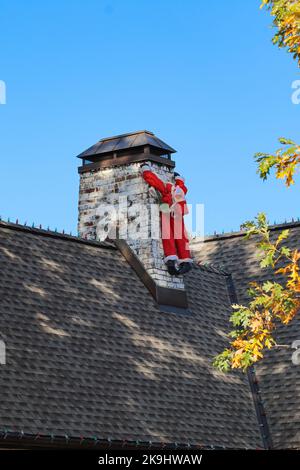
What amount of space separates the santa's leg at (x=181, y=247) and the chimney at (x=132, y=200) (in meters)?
0.29

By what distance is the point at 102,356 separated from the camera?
1817cm

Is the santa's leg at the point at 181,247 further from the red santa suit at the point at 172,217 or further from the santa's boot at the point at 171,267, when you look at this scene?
the santa's boot at the point at 171,267

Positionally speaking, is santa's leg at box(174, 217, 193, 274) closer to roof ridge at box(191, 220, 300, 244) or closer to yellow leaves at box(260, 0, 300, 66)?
roof ridge at box(191, 220, 300, 244)

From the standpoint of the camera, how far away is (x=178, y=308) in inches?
845

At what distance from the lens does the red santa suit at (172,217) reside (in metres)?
21.7

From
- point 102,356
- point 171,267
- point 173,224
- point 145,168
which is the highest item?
point 145,168

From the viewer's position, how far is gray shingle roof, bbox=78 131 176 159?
2267 cm

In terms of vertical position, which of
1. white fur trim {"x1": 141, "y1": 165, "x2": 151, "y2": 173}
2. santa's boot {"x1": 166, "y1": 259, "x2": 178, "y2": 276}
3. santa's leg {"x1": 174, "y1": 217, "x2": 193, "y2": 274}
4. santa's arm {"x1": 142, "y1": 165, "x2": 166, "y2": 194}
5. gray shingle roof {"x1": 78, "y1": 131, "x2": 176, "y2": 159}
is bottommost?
santa's boot {"x1": 166, "y1": 259, "x2": 178, "y2": 276}

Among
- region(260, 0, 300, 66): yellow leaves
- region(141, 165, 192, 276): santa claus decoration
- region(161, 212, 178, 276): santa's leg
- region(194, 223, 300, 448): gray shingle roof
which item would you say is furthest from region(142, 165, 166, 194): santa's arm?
region(260, 0, 300, 66): yellow leaves

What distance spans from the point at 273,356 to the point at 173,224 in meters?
3.55

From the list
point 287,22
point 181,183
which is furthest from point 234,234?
point 287,22

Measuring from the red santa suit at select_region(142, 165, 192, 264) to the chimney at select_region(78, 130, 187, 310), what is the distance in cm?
17

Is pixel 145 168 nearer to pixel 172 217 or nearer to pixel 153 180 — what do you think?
pixel 153 180
